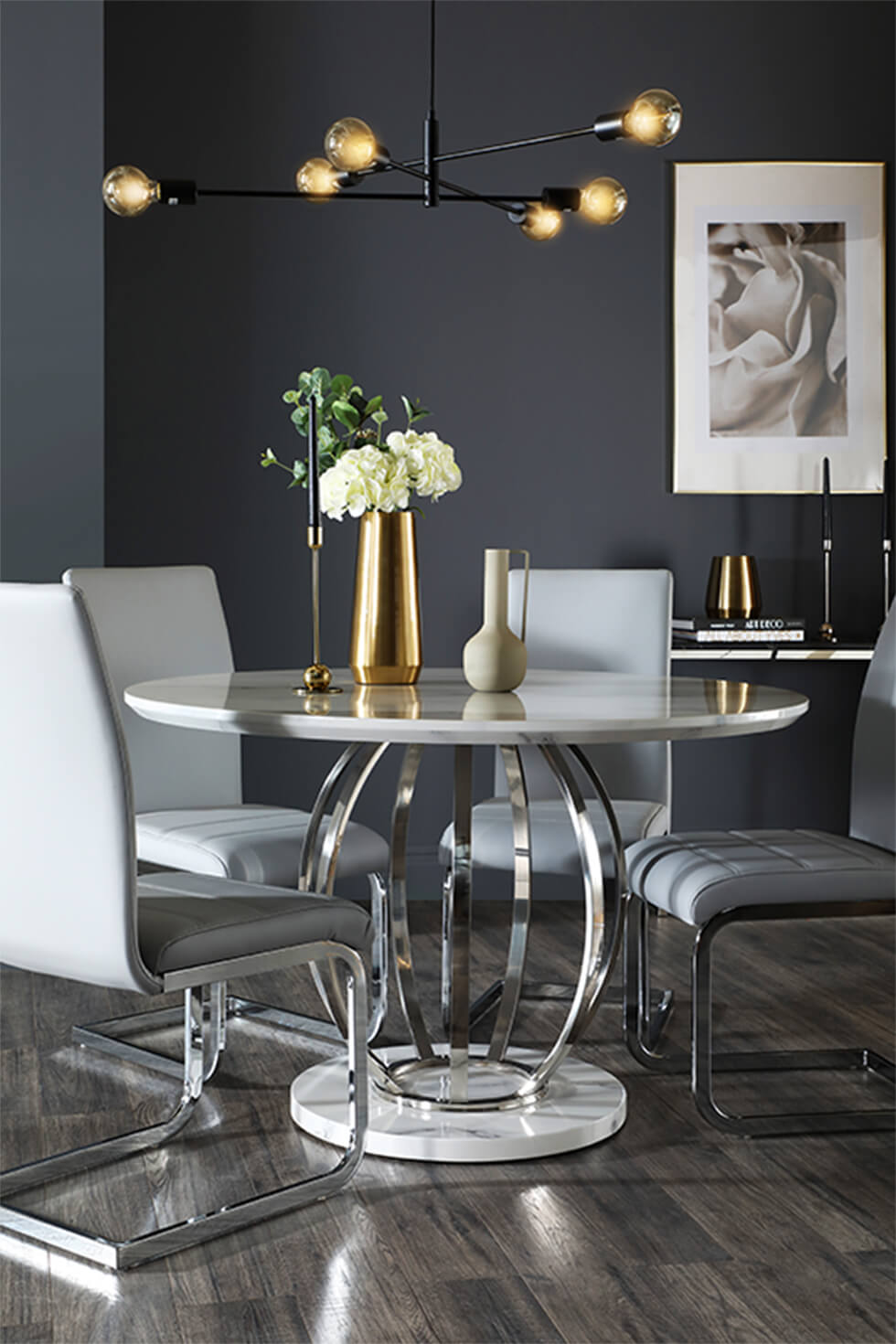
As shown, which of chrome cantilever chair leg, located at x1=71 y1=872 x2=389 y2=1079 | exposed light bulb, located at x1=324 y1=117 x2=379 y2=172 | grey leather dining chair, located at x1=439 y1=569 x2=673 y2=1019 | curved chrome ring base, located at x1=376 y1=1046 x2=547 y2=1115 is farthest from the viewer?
grey leather dining chair, located at x1=439 y1=569 x2=673 y2=1019

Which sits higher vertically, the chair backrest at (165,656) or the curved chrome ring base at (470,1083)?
the chair backrest at (165,656)

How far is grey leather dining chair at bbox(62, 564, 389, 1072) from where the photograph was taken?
2.86m

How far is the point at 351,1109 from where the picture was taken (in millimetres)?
2305

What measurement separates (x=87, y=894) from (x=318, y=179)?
1719 millimetres

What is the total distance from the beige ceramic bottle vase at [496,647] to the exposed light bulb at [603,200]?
91 centimetres

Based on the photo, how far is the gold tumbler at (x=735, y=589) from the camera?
4328 mm

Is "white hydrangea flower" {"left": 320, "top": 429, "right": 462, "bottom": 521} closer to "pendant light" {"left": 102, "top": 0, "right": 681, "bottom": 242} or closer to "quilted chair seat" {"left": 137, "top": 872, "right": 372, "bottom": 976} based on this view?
"pendant light" {"left": 102, "top": 0, "right": 681, "bottom": 242}

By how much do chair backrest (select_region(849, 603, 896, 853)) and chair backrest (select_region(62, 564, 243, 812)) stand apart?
4.07 ft

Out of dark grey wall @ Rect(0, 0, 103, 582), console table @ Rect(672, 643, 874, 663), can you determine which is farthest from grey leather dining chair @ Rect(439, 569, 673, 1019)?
dark grey wall @ Rect(0, 0, 103, 582)

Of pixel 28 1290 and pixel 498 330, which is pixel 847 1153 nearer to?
pixel 28 1290

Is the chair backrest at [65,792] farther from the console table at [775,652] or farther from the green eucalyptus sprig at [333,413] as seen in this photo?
the console table at [775,652]

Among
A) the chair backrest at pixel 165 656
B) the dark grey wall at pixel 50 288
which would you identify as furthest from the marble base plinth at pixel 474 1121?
the dark grey wall at pixel 50 288

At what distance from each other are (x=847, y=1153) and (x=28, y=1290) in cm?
126

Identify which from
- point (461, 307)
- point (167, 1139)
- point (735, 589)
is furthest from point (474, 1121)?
point (461, 307)
